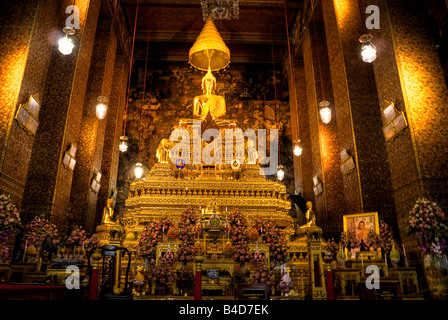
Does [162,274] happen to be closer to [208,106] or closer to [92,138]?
[92,138]

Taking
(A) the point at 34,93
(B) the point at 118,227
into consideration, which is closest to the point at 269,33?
(A) the point at 34,93

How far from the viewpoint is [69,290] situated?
4.03m

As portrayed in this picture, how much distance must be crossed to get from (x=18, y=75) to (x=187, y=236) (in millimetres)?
3819

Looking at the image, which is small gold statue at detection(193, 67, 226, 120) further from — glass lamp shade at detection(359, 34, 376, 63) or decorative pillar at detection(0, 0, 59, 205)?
glass lamp shade at detection(359, 34, 376, 63)

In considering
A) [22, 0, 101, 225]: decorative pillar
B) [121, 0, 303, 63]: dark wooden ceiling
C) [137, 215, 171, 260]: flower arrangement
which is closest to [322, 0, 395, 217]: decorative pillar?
[137, 215, 171, 260]: flower arrangement

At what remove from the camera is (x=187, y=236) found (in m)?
5.46

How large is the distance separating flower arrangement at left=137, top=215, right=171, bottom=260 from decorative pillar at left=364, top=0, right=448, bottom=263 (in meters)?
3.97

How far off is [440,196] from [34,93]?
6.78 m

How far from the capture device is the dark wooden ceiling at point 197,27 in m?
12.4

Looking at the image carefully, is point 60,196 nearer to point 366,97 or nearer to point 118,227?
point 118,227

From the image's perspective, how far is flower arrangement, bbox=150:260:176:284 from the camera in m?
4.62

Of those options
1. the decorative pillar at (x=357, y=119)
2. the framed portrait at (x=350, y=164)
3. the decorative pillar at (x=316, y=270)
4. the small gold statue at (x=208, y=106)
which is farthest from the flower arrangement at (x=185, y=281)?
the small gold statue at (x=208, y=106)

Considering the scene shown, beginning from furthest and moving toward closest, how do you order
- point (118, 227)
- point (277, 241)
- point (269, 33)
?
1. point (269, 33)
2. point (277, 241)
3. point (118, 227)
